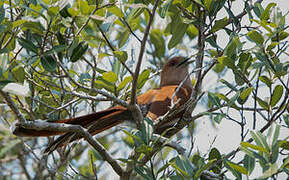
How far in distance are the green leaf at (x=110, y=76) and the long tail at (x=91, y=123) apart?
40 cm

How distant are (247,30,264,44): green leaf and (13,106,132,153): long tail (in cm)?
124

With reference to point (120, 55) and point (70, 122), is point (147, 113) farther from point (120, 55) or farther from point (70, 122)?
point (120, 55)

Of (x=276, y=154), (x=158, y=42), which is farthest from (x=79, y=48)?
(x=158, y=42)

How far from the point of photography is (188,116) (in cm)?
323

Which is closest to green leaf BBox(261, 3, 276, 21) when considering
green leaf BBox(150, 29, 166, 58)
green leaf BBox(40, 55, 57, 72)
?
green leaf BBox(40, 55, 57, 72)

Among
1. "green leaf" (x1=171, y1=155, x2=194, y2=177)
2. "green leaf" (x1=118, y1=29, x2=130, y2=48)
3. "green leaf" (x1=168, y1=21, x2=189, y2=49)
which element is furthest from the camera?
"green leaf" (x1=168, y1=21, x2=189, y2=49)

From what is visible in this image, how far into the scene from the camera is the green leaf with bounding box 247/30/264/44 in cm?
221

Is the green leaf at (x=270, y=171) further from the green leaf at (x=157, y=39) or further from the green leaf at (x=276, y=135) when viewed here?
the green leaf at (x=157, y=39)

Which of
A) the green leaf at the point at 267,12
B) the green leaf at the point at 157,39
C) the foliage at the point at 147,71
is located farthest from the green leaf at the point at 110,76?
the green leaf at the point at 157,39

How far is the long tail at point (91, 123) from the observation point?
2.57 metres

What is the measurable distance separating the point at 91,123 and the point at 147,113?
2.02ft

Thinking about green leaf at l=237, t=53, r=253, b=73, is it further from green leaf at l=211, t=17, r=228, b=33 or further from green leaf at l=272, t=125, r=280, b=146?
green leaf at l=272, t=125, r=280, b=146

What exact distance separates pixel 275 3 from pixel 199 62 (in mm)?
642

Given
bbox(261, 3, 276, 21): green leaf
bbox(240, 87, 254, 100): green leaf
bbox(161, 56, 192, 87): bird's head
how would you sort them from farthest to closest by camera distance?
1. bbox(161, 56, 192, 87): bird's head
2. bbox(261, 3, 276, 21): green leaf
3. bbox(240, 87, 254, 100): green leaf
